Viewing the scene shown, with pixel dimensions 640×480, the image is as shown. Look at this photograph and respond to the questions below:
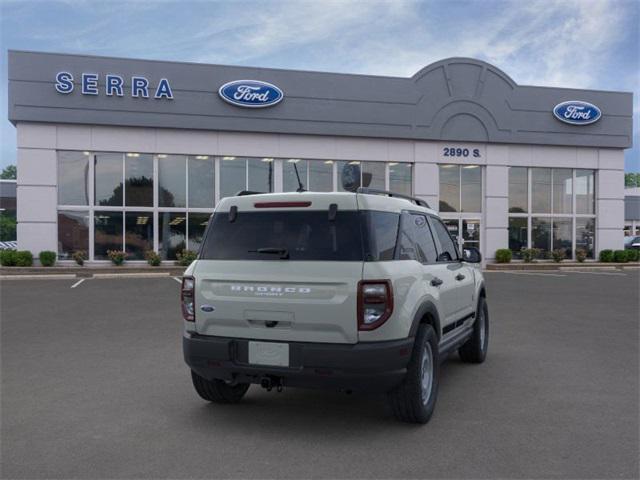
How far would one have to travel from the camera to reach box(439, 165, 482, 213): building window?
26.3m

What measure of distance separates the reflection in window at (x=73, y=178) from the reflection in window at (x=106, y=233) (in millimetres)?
887

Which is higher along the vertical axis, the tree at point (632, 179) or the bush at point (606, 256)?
the tree at point (632, 179)

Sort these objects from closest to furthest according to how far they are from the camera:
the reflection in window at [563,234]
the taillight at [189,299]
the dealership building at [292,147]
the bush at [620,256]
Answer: the taillight at [189,299]
the dealership building at [292,147]
the bush at [620,256]
the reflection in window at [563,234]

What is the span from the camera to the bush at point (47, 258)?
21484 millimetres

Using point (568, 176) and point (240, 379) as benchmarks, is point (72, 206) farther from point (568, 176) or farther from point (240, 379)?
point (568, 176)

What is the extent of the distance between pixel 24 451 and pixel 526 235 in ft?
84.9

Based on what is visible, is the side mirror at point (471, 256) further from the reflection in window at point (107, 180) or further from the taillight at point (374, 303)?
the reflection in window at point (107, 180)

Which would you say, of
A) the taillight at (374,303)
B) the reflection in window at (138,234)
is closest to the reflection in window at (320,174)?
the reflection in window at (138,234)

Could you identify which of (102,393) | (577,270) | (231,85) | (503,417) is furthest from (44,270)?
(577,270)

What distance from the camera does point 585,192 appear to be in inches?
1107

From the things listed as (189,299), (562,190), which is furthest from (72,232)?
(562,190)

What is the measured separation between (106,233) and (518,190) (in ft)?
61.2

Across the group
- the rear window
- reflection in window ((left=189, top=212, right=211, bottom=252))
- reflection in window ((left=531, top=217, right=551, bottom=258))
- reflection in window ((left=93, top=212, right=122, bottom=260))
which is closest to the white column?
reflection in window ((left=93, top=212, right=122, bottom=260))

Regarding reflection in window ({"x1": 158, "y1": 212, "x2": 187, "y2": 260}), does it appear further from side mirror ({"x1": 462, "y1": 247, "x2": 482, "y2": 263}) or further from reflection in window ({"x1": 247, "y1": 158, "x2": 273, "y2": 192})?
side mirror ({"x1": 462, "y1": 247, "x2": 482, "y2": 263})
